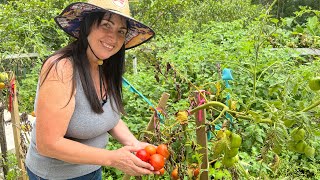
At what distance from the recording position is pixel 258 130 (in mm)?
2830

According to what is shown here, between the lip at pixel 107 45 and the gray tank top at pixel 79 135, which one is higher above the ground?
the lip at pixel 107 45

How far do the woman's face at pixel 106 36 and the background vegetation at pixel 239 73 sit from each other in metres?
0.24

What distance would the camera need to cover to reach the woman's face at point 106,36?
1471 mm

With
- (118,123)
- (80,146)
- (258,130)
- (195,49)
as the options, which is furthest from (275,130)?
(195,49)

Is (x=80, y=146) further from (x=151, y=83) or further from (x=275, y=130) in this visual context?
(x=151, y=83)

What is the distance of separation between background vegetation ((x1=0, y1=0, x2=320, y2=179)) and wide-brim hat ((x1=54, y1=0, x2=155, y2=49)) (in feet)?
0.57

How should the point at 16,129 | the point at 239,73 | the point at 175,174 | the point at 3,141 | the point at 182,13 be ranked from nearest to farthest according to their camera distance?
the point at 175,174
the point at 16,129
the point at 3,141
the point at 239,73
the point at 182,13

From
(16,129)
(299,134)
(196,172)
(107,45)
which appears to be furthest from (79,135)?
(16,129)

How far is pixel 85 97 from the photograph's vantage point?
1484mm

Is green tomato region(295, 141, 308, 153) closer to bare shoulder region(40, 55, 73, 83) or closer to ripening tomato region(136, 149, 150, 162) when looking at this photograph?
ripening tomato region(136, 149, 150, 162)

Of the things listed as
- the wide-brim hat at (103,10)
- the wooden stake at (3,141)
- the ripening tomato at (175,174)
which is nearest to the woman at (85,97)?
the wide-brim hat at (103,10)

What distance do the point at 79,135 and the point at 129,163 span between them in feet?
0.94

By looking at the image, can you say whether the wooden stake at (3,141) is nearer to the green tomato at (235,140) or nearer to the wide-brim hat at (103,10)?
the wide-brim hat at (103,10)

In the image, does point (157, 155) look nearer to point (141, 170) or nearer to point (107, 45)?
point (141, 170)
